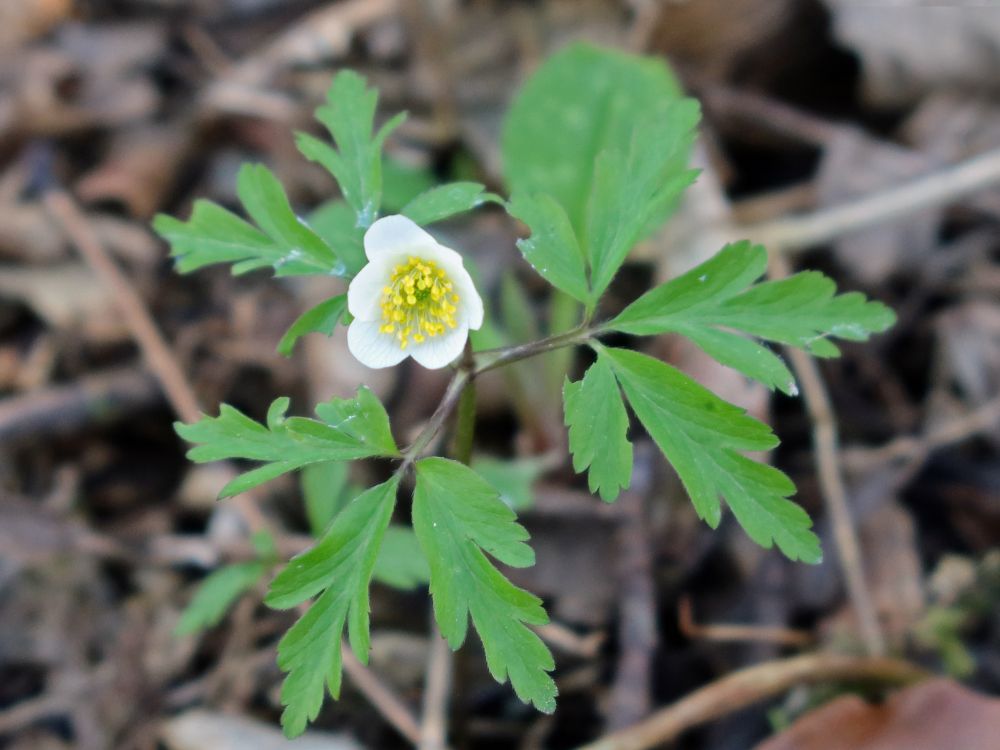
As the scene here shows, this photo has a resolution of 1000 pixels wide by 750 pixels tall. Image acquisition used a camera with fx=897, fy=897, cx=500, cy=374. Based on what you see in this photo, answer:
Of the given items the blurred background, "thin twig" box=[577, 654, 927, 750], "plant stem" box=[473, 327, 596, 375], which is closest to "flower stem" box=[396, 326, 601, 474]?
"plant stem" box=[473, 327, 596, 375]

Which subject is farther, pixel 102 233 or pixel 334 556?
pixel 102 233

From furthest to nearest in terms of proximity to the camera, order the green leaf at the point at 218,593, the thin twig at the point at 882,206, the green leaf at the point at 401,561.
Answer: the thin twig at the point at 882,206, the green leaf at the point at 218,593, the green leaf at the point at 401,561

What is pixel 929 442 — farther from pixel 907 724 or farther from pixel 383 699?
pixel 383 699

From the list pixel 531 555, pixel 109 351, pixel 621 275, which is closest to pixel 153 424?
pixel 109 351

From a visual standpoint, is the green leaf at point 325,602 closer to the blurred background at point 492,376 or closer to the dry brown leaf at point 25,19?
the blurred background at point 492,376

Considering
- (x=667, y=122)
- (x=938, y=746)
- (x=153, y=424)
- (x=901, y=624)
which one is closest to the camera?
(x=667, y=122)

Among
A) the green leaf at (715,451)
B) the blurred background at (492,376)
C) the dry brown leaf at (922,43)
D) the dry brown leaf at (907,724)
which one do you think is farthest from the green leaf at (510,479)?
the dry brown leaf at (922,43)

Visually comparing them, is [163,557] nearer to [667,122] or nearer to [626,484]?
[626,484]
